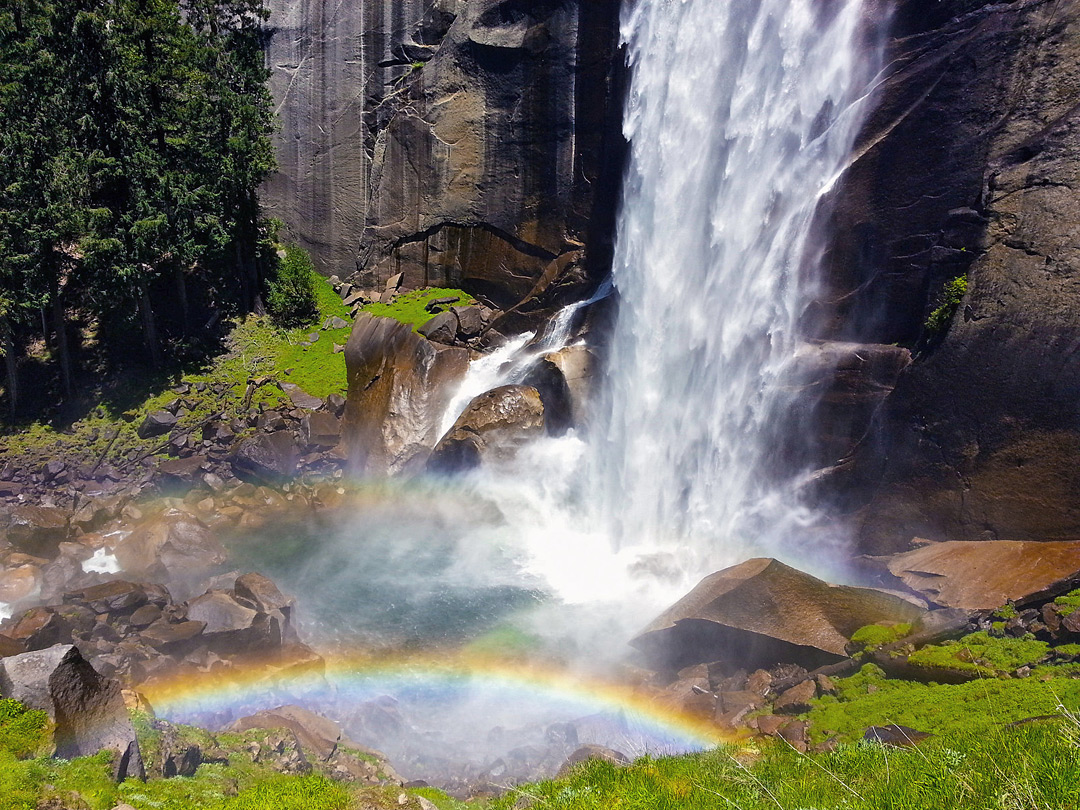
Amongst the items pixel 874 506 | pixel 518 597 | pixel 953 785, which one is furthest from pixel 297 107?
pixel 953 785

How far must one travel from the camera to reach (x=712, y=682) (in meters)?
14.1

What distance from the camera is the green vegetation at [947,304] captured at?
47.0ft

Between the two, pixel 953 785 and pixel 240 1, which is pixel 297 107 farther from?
pixel 953 785

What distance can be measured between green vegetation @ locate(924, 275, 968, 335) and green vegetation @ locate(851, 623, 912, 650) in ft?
19.4

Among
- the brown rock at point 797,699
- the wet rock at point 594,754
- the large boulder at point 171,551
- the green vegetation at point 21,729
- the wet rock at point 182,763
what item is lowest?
the large boulder at point 171,551

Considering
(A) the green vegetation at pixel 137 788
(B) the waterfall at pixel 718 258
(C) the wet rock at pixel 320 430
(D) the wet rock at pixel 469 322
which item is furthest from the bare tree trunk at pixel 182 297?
(A) the green vegetation at pixel 137 788

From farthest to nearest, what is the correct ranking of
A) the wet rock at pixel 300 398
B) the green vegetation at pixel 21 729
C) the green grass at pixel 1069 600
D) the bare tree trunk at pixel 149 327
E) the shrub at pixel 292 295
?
the shrub at pixel 292 295, the wet rock at pixel 300 398, the bare tree trunk at pixel 149 327, the green grass at pixel 1069 600, the green vegetation at pixel 21 729

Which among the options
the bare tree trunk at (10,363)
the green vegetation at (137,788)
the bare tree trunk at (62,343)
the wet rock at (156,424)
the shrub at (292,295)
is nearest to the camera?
the green vegetation at (137,788)

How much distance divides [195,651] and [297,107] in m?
27.3

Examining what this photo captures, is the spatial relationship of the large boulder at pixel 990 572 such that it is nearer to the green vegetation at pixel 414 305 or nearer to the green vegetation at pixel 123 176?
the green vegetation at pixel 414 305

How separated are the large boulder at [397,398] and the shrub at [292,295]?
6204 millimetres

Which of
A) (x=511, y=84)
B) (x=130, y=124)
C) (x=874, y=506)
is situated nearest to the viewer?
(x=874, y=506)

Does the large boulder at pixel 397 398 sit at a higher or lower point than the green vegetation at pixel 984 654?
lower

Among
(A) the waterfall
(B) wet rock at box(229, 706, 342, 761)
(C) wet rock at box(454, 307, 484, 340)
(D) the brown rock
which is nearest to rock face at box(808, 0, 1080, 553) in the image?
(A) the waterfall
